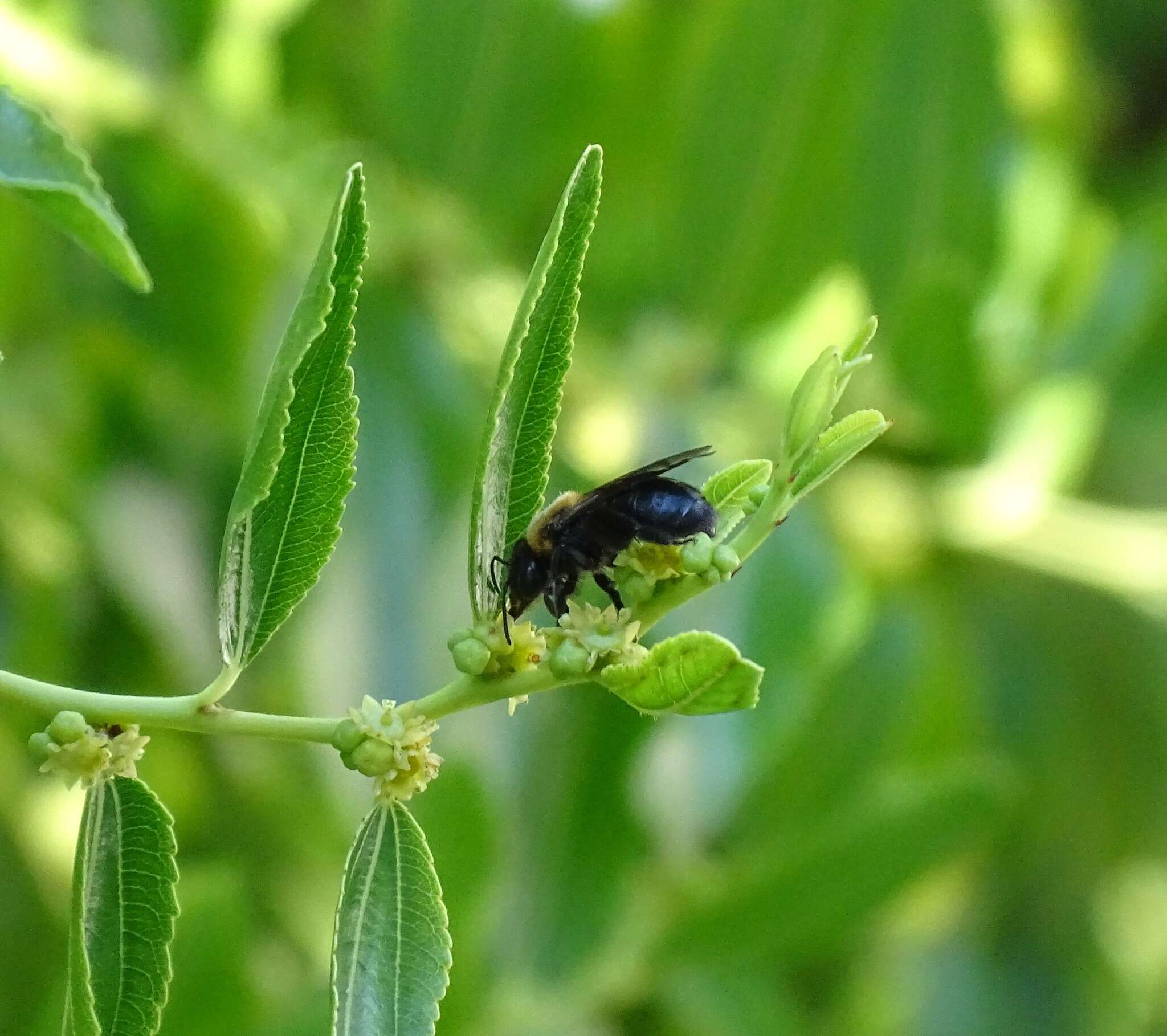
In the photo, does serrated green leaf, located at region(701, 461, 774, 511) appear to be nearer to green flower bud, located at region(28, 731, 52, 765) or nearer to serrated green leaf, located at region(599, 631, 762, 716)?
serrated green leaf, located at region(599, 631, 762, 716)

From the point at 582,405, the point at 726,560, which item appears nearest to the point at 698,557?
the point at 726,560

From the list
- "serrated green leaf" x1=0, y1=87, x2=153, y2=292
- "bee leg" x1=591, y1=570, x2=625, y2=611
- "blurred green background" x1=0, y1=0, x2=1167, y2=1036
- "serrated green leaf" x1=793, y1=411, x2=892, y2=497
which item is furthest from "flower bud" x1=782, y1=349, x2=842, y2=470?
"blurred green background" x1=0, y1=0, x2=1167, y2=1036

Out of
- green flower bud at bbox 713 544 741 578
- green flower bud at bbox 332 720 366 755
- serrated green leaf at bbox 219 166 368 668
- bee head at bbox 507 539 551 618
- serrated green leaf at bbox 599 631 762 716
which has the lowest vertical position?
serrated green leaf at bbox 599 631 762 716

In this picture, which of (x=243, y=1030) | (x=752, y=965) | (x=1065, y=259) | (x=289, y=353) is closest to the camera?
(x=289, y=353)

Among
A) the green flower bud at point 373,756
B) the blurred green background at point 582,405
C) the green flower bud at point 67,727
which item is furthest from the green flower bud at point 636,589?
the blurred green background at point 582,405

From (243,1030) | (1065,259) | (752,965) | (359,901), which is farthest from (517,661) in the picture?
(1065,259)

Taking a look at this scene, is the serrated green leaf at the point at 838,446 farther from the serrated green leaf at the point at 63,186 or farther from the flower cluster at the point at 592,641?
the serrated green leaf at the point at 63,186

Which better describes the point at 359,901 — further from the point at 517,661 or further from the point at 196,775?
the point at 196,775
